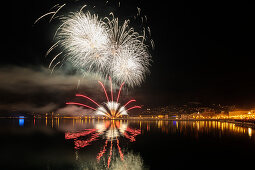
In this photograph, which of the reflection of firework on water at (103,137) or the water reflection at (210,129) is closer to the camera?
the reflection of firework on water at (103,137)

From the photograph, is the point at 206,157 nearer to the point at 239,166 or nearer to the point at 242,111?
the point at 239,166

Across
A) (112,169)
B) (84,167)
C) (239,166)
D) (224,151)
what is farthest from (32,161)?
(224,151)

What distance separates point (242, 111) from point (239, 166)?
80.6m

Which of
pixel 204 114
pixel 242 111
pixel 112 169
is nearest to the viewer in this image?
pixel 112 169

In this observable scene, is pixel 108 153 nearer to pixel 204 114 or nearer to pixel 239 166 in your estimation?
pixel 239 166

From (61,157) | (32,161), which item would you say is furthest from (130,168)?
(32,161)

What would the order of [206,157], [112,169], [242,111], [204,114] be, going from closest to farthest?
[112,169] < [206,157] < [242,111] < [204,114]

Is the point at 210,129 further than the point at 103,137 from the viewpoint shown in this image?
Yes

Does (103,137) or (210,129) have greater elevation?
(103,137)

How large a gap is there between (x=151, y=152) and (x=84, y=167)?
566 centimetres

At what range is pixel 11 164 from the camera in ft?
39.2

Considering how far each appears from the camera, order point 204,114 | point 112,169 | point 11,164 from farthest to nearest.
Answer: point 204,114 → point 11,164 → point 112,169

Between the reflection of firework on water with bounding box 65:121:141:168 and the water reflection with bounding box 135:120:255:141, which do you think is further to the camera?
the water reflection with bounding box 135:120:255:141

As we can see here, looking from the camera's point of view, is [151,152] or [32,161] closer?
[32,161]
